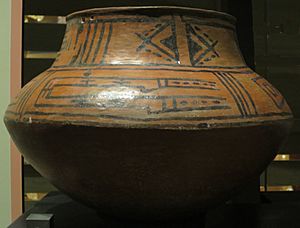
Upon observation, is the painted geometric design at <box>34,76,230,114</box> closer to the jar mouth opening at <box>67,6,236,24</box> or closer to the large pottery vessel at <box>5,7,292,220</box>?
the large pottery vessel at <box>5,7,292,220</box>

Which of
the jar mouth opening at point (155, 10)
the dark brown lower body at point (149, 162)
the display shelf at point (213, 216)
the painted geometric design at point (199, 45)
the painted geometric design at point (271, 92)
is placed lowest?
the display shelf at point (213, 216)

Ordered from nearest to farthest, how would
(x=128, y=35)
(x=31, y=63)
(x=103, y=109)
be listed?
(x=103, y=109)
(x=128, y=35)
(x=31, y=63)

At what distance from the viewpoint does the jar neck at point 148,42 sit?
857mm

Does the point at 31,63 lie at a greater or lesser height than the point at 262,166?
greater

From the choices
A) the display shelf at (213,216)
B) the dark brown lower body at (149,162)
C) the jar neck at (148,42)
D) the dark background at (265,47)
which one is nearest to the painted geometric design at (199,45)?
the jar neck at (148,42)

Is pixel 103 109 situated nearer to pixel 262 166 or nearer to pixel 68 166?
pixel 68 166

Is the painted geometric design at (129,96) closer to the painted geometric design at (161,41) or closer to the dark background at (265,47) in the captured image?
the painted geometric design at (161,41)

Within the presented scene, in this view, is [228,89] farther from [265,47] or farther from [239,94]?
[265,47]

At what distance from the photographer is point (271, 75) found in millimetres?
1430

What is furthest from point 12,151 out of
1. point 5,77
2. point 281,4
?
point 281,4

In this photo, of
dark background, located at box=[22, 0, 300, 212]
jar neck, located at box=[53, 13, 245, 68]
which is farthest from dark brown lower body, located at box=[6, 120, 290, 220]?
dark background, located at box=[22, 0, 300, 212]

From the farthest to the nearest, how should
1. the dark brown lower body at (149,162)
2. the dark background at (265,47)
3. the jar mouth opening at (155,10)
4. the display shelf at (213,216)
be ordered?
the dark background at (265,47) → the display shelf at (213,216) → the jar mouth opening at (155,10) → the dark brown lower body at (149,162)

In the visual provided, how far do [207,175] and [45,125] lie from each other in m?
0.26

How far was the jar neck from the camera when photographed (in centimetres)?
86
